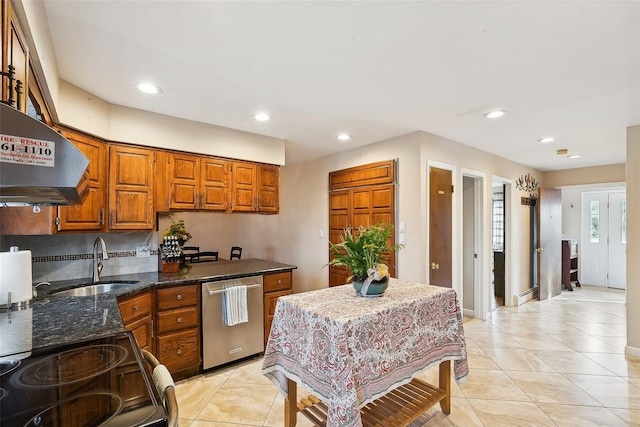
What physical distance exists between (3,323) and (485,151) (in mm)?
5057

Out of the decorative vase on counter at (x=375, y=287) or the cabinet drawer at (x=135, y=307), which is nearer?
the decorative vase on counter at (x=375, y=287)

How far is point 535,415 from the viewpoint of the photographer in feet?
7.30

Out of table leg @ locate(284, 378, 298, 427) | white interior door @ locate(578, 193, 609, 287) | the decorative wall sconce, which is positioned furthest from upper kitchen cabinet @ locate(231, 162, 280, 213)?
white interior door @ locate(578, 193, 609, 287)

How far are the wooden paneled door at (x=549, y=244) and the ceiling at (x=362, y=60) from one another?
2564 millimetres

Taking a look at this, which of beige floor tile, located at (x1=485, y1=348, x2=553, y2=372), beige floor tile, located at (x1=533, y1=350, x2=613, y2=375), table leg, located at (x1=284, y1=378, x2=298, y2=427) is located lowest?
beige floor tile, located at (x1=485, y1=348, x2=553, y2=372)

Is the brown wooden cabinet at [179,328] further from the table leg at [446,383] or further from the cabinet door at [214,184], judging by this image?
the table leg at [446,383]

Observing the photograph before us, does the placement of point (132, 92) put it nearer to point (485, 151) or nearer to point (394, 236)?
point (394, 236)

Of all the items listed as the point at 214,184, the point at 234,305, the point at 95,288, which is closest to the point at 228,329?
the point at 234,305

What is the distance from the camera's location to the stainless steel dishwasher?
9.28 feet

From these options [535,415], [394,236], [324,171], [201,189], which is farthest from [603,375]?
[201,189]

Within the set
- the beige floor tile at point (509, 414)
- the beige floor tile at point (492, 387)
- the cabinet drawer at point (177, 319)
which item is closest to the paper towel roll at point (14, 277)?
the cabinet drawer at point (177, 319)

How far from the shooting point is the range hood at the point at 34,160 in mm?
848

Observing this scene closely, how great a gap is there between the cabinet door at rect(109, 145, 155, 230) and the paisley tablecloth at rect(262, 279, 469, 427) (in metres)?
1.73

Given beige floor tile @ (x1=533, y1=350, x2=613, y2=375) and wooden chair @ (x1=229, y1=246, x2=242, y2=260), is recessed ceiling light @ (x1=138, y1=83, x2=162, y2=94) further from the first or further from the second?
beige floor tile @ (x1=533, y1=350, x2=613, y2=375)
